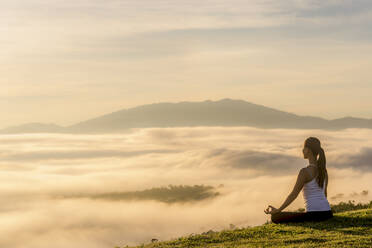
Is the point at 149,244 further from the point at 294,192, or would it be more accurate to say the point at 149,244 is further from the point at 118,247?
the point at 294,192

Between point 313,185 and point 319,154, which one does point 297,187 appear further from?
point 319,154

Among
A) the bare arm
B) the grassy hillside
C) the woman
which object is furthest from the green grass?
the bare arm

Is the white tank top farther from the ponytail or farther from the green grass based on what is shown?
the green grass

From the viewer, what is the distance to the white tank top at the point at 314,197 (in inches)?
694

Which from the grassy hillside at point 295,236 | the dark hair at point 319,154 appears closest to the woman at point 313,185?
the dark hair at point 319,154

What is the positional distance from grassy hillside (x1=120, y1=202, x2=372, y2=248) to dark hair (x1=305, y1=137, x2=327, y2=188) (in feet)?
5.54

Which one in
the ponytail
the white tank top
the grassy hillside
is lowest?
the grassy hillside

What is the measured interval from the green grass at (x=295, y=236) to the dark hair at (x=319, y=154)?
166cm

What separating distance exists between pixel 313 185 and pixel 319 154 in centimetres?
106

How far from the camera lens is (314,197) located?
1797 cm

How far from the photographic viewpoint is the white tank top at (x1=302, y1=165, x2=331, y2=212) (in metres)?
17.6

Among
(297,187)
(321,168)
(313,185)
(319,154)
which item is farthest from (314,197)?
(319,154)

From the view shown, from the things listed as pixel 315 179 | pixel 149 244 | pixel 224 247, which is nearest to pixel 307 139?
pixel 315 179

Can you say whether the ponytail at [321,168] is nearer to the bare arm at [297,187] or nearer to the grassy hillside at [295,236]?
the bare arm at [297,187]
